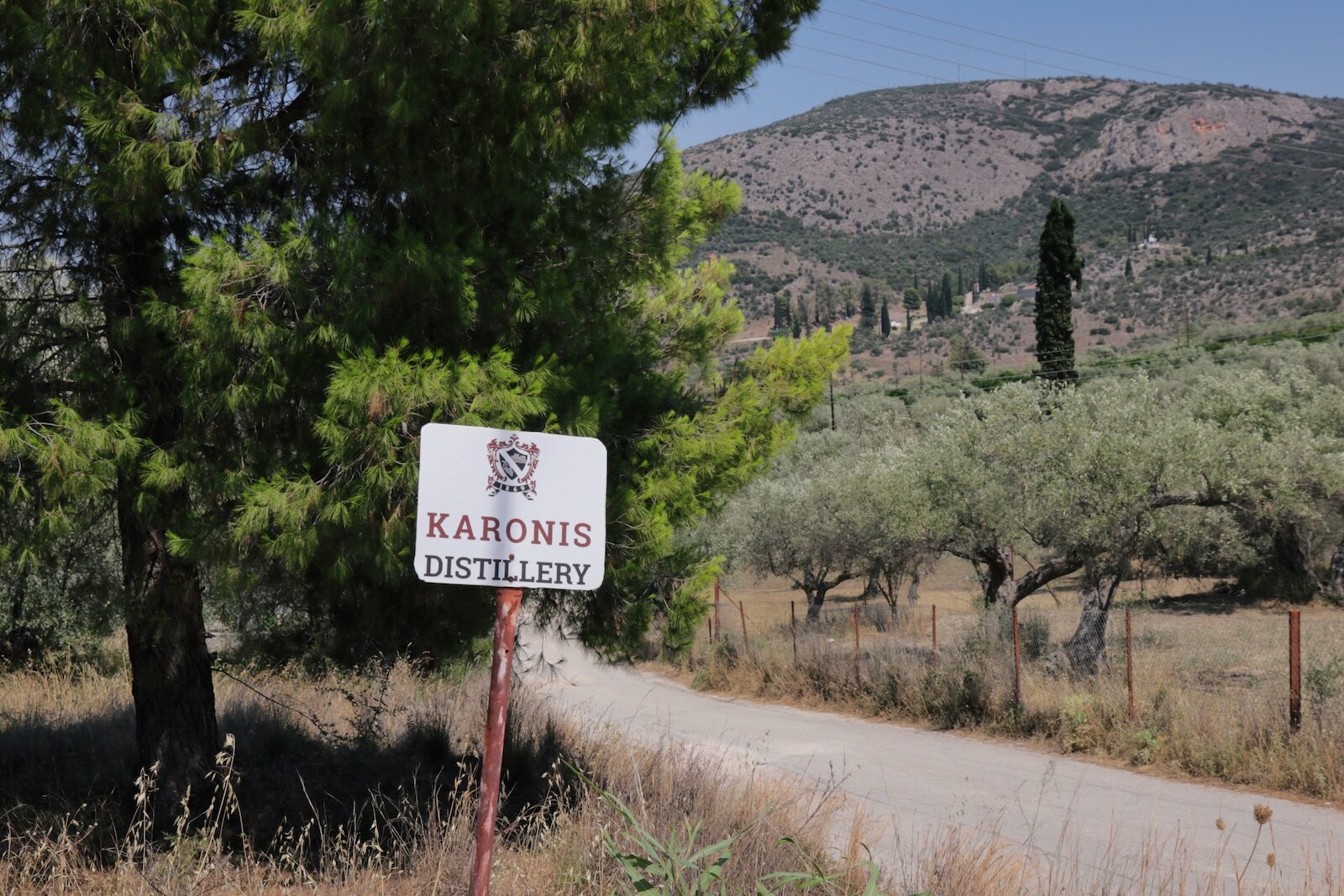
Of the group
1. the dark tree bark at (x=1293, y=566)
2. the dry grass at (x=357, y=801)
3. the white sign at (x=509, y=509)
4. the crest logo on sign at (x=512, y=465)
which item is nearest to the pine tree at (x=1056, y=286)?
the dark tree bark at (x=1293, y=566)

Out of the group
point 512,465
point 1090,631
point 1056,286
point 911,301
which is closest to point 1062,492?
point 1090,631

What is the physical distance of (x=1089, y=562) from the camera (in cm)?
1680

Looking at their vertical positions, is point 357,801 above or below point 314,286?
below

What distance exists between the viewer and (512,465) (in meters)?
3.68

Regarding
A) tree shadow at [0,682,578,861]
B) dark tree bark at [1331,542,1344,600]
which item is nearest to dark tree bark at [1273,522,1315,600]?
dark tree bark at [1331,542,1344,600]

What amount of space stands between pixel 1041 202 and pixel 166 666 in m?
156

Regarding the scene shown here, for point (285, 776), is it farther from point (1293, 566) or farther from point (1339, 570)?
point (1293, 566)

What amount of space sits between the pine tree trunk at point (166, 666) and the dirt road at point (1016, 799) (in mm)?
2281

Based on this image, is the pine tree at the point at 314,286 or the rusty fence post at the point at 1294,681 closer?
the pine tree at the point at 314,286

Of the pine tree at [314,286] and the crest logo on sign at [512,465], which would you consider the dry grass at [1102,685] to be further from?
the crest logo on sign at [512,465]

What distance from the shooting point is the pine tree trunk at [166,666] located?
689cm

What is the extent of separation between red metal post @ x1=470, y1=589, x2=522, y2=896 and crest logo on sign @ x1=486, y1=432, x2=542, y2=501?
33 centimetres

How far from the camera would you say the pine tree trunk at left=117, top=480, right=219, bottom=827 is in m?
6.89

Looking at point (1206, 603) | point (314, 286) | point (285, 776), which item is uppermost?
point (314, 286)
